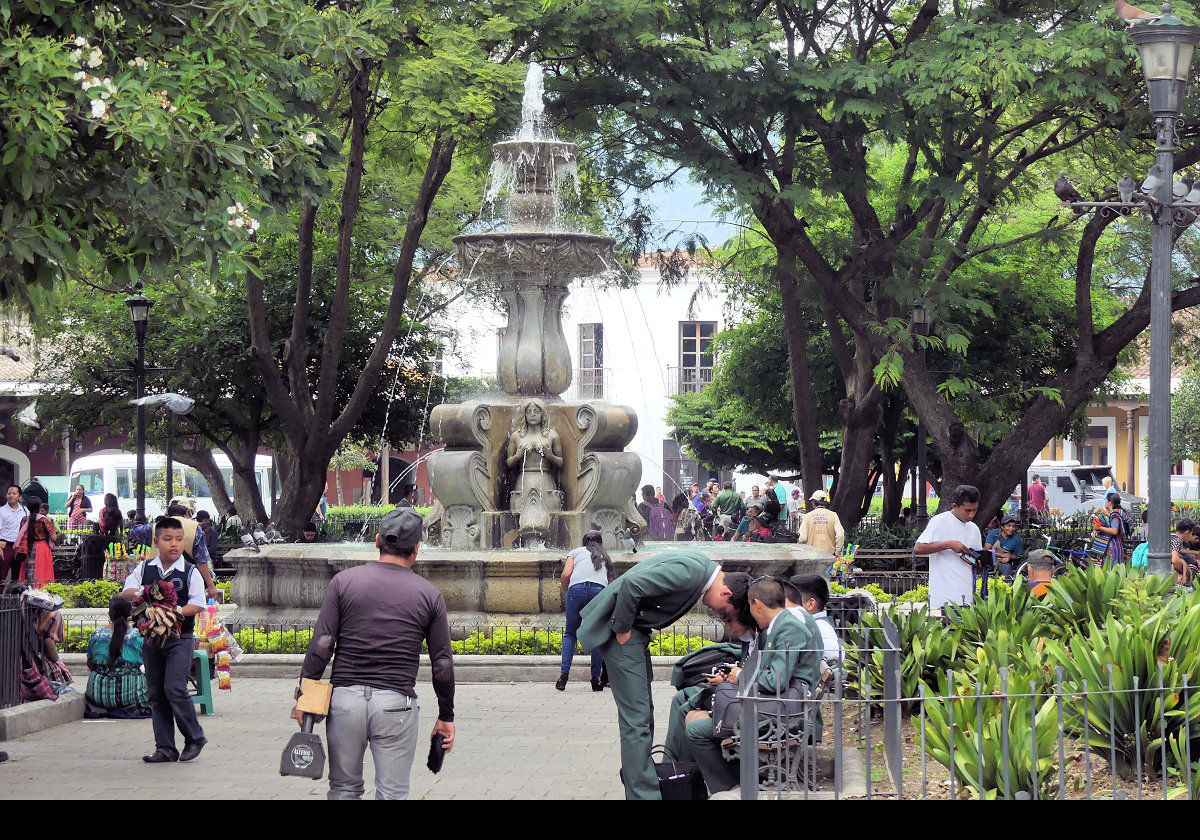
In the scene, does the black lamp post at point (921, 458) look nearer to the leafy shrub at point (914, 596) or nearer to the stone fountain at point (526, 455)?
the leafy shrub at point (914, 596)

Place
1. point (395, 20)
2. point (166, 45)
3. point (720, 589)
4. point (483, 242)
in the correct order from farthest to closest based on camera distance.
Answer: point (395, 20)
point (483, 242)
point (166, 45)
point (720, 589)

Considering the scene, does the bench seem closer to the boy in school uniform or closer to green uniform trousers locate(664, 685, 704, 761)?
the boy in school uniform

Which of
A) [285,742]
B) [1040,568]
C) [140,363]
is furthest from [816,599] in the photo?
[140,363]

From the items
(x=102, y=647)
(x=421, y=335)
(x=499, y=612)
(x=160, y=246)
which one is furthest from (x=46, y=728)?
(x=421, y=335)

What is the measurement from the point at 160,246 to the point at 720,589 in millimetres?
4190

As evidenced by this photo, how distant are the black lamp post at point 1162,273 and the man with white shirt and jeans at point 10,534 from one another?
13.3 m

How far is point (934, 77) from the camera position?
18266 millimetres

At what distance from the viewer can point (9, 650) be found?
34.4 ft

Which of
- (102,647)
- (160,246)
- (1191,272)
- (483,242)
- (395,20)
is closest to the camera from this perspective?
(160,246)

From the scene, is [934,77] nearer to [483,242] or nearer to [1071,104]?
[1071,104]

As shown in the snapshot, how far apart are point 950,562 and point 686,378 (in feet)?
133

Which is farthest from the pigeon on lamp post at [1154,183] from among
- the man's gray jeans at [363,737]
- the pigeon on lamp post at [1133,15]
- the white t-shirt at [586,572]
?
the man's gray jeans at [363,737]

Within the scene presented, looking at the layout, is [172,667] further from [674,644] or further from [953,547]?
[953,547]
